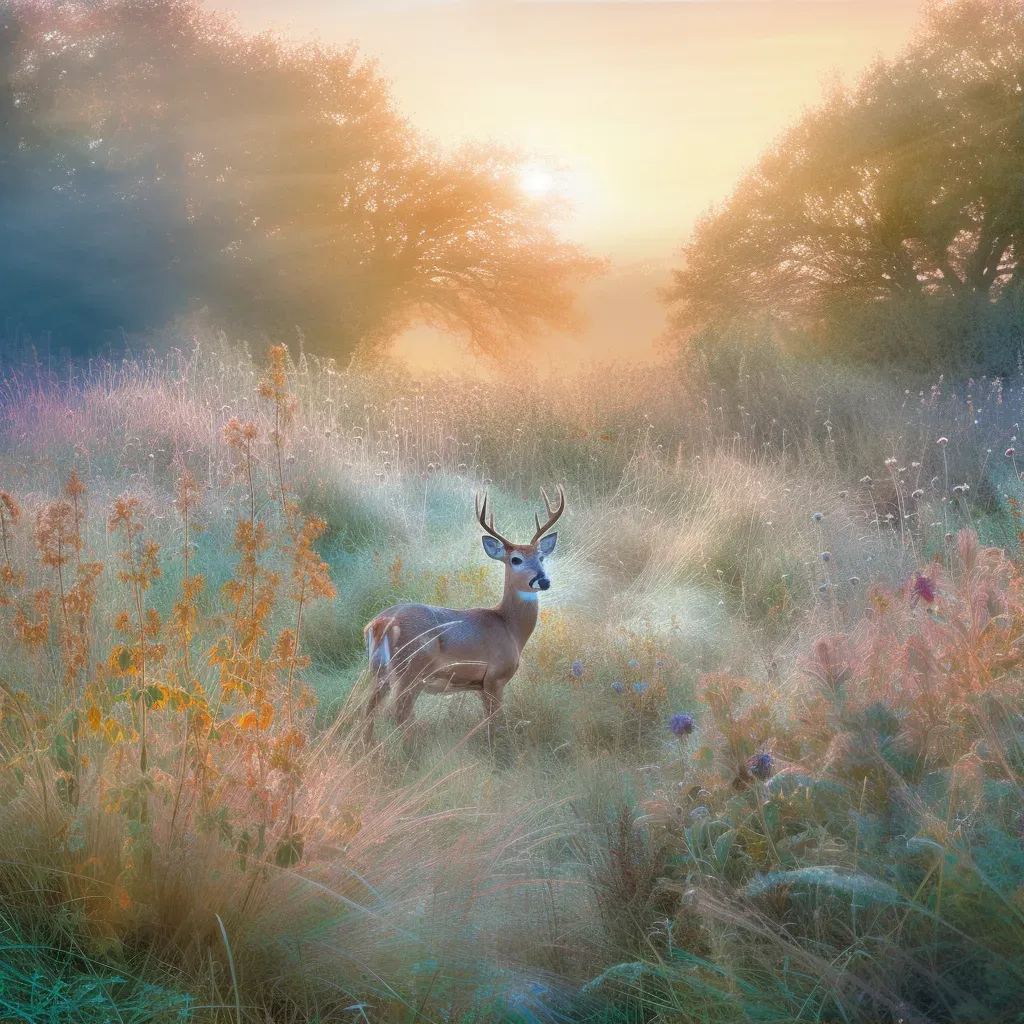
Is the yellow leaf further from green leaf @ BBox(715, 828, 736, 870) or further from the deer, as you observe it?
the deer

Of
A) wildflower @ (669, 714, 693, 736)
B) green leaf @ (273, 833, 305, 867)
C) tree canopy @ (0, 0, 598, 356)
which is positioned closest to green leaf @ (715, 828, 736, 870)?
wildflower @ (669, 714, 693, 736)

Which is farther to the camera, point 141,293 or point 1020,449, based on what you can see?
point 141,293

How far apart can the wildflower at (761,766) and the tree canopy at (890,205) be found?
14.0 meters

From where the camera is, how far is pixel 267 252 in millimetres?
18844

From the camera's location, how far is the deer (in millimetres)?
4324

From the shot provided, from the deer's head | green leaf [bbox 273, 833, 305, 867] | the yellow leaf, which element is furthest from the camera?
the deer's head

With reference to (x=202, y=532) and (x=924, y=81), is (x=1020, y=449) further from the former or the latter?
(x=924, y=81)

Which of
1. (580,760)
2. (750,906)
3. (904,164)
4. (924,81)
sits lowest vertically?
(580,760)

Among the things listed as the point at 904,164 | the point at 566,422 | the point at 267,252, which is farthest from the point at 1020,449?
the point at 267,252

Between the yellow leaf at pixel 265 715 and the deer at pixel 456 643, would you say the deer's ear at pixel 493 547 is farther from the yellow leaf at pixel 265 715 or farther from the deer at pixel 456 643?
the yellow leaf at pixel 265 715

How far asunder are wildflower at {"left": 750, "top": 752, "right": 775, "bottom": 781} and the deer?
1.65m

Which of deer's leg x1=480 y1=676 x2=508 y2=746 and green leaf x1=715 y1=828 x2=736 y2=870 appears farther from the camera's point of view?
deer's leg x1=480 y1=676 x2=508 y2=746

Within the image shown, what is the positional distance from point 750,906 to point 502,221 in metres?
19.7

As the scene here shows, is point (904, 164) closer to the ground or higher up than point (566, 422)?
higher up
